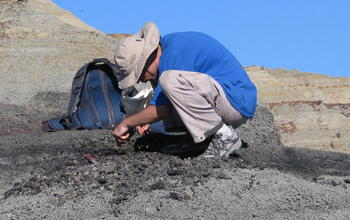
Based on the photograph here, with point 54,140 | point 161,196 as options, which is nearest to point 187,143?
point 161,196

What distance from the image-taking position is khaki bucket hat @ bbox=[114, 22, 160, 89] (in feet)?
12.1

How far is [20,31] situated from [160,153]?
888cm

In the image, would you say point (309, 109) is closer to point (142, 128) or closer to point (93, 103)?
point (93, 103)

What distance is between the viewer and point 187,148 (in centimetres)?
404

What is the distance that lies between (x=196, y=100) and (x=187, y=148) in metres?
0.55

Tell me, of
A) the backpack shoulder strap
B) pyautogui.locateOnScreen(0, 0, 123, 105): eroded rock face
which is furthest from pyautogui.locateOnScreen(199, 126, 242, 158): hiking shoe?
pyautogui.locateOnScreen(0, 0, 123, 105): eroded rock face

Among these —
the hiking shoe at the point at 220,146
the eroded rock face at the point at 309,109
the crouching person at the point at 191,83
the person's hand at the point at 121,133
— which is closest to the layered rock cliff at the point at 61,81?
the eroded rock face at the point at 309,109

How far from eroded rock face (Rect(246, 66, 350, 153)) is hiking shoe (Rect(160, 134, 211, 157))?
9.50 metres

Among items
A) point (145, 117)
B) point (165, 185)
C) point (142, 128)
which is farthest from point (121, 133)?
point (165, 185)

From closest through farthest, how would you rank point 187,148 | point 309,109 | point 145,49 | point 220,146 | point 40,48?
point 145,49, point 220,146, point 187,148, point 40,48, point 309,109

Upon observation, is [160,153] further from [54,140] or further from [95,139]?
[54,140]

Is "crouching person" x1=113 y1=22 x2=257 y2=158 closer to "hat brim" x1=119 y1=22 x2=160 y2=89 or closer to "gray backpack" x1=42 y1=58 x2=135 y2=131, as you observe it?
"hat brim" x1=119 y1=22 x2=160 y2=89

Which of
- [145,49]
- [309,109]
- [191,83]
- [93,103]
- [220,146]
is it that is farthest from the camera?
[309,109]

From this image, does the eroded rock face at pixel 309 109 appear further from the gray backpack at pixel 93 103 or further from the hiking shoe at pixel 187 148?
the hiking shoe at pixel 187 148
